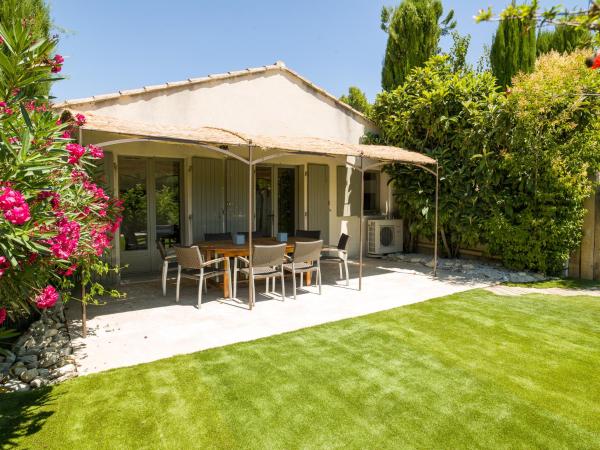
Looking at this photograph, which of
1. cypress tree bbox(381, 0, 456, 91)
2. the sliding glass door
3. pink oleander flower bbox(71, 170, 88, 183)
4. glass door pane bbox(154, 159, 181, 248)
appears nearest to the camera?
pink oleander flower bbox(71, 170, 88, 183)

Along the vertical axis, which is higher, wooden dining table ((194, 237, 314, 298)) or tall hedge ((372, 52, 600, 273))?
tall hedge ((372, 52, 600, 273))

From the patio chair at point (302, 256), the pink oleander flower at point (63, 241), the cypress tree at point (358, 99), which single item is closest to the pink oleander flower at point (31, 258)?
the pink oleander flower at point (63, 241)

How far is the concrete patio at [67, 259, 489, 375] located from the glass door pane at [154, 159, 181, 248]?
1271mm

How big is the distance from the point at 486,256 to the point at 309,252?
5447 millimetres

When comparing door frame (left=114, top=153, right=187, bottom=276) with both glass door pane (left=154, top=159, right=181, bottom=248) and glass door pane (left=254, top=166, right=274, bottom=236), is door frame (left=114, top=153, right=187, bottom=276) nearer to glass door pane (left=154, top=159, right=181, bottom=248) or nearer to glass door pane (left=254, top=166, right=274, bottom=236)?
glass door pane (left=154, top=159, right=181, bottom=248)

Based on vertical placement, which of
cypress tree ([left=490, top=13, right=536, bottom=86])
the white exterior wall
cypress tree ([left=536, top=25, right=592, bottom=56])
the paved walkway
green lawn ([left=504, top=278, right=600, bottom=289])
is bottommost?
the paved walkway

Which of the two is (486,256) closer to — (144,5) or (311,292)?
(311,292)

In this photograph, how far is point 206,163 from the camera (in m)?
8.95

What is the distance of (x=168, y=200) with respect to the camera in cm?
895

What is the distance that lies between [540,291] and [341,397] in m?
5.69

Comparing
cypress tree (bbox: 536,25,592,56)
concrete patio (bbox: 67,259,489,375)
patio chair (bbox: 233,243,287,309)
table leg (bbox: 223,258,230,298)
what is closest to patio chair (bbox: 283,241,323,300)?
patio chair (bbox: 233,243,287,309)

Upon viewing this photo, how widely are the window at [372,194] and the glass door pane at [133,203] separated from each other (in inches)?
245

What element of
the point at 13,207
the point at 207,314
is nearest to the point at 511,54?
the point at 207,314

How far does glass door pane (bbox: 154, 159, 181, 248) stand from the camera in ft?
28.9
